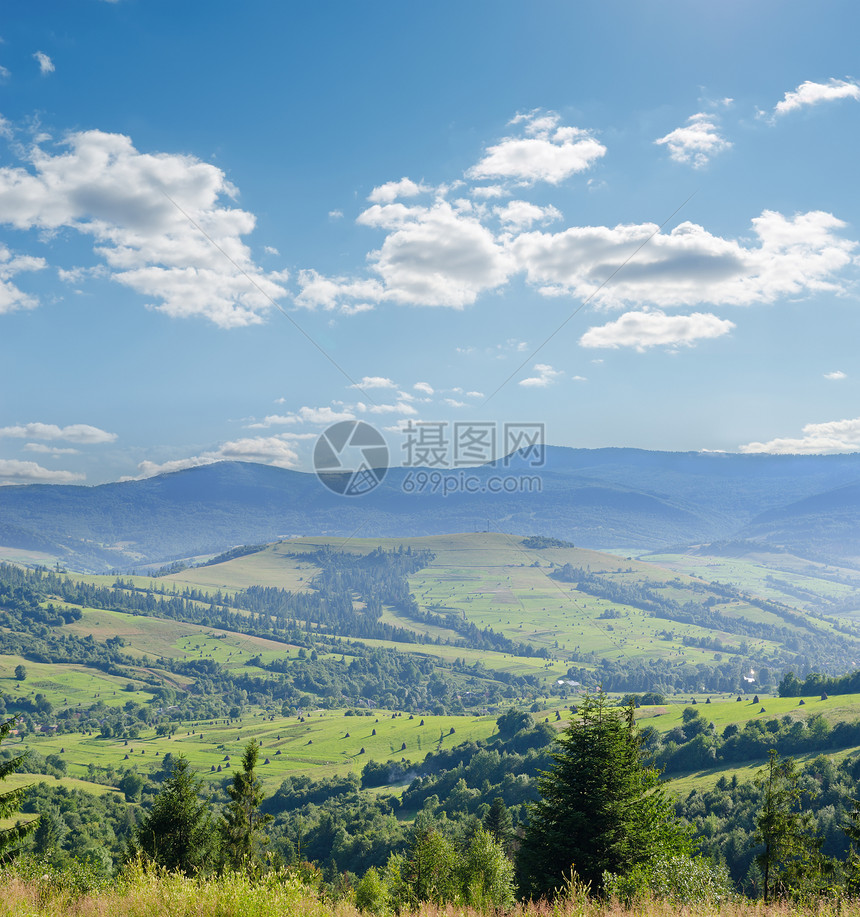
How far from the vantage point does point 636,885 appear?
42.4 ft

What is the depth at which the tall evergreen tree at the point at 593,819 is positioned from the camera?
643 inches

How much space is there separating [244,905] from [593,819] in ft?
36.5

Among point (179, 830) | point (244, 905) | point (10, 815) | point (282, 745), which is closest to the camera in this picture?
point (244, 905)

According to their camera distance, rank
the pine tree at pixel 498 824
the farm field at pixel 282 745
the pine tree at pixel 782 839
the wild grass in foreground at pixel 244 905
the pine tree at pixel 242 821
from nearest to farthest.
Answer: the wild grass in foreground at pixel 244 905 < the pine tree at pixel 782 839 < the pine tree at pixel 242 821 < the pine tree at pixel 498 824 < the farm field at pixel 282 745

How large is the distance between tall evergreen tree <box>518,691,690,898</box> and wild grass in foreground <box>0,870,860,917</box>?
6299mm

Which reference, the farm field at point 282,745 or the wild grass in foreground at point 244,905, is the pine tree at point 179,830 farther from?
the farm field at point 282,745

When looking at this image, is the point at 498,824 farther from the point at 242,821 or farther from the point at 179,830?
the point at 179,830

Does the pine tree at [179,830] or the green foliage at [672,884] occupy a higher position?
the green foliage at [672,884]

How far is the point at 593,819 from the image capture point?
1681 cm

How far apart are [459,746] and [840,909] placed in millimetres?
147324

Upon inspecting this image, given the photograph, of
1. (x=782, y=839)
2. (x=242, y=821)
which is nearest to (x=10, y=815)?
(x=242, y=821)

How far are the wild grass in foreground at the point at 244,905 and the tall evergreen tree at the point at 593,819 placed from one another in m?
6.30

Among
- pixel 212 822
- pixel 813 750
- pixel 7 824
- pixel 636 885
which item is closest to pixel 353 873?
pixel 7 824

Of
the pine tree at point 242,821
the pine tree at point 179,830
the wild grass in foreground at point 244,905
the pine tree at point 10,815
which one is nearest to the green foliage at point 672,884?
the wild grass in foreground at point 244,905
